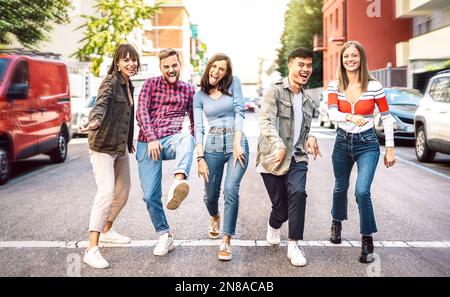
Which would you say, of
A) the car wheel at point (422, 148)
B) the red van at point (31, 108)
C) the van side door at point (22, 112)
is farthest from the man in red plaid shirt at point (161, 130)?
the car wheel at point (422, 148)

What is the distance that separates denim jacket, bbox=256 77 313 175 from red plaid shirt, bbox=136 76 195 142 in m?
0.73

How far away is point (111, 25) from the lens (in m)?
29.5

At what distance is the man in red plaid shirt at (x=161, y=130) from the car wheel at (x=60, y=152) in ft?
27.9

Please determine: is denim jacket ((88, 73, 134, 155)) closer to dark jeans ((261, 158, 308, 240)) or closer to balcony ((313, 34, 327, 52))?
dark jeans ((261, 158, 308, 240))

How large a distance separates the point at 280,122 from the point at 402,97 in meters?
13.9

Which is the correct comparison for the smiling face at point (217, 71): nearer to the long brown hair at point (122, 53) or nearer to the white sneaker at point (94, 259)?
the long brown hair at point (122, 53)

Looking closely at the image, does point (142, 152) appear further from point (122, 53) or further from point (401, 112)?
point (401, 112)

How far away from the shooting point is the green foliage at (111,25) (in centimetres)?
2798

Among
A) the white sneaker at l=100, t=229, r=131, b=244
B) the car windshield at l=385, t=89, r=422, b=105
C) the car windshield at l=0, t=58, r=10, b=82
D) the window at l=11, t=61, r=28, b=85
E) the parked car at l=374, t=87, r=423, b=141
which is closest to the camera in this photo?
the white sneaker at l=100, t=229, r=131, b=244

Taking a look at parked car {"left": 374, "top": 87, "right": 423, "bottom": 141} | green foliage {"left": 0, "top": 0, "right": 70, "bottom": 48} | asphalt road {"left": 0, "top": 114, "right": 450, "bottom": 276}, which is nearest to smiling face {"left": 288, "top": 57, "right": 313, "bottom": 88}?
asphalt road {"left": 0, "top": 114, "right": 450, "bottom": 276}

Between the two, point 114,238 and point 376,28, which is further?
point 376,28

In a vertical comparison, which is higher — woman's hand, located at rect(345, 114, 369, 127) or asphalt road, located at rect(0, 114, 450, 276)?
woman's hand, located at rect(345, 114, 369, 127)

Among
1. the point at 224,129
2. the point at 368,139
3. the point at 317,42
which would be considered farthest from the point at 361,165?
the point at 317,42

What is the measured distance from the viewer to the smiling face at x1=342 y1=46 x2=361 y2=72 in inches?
201
